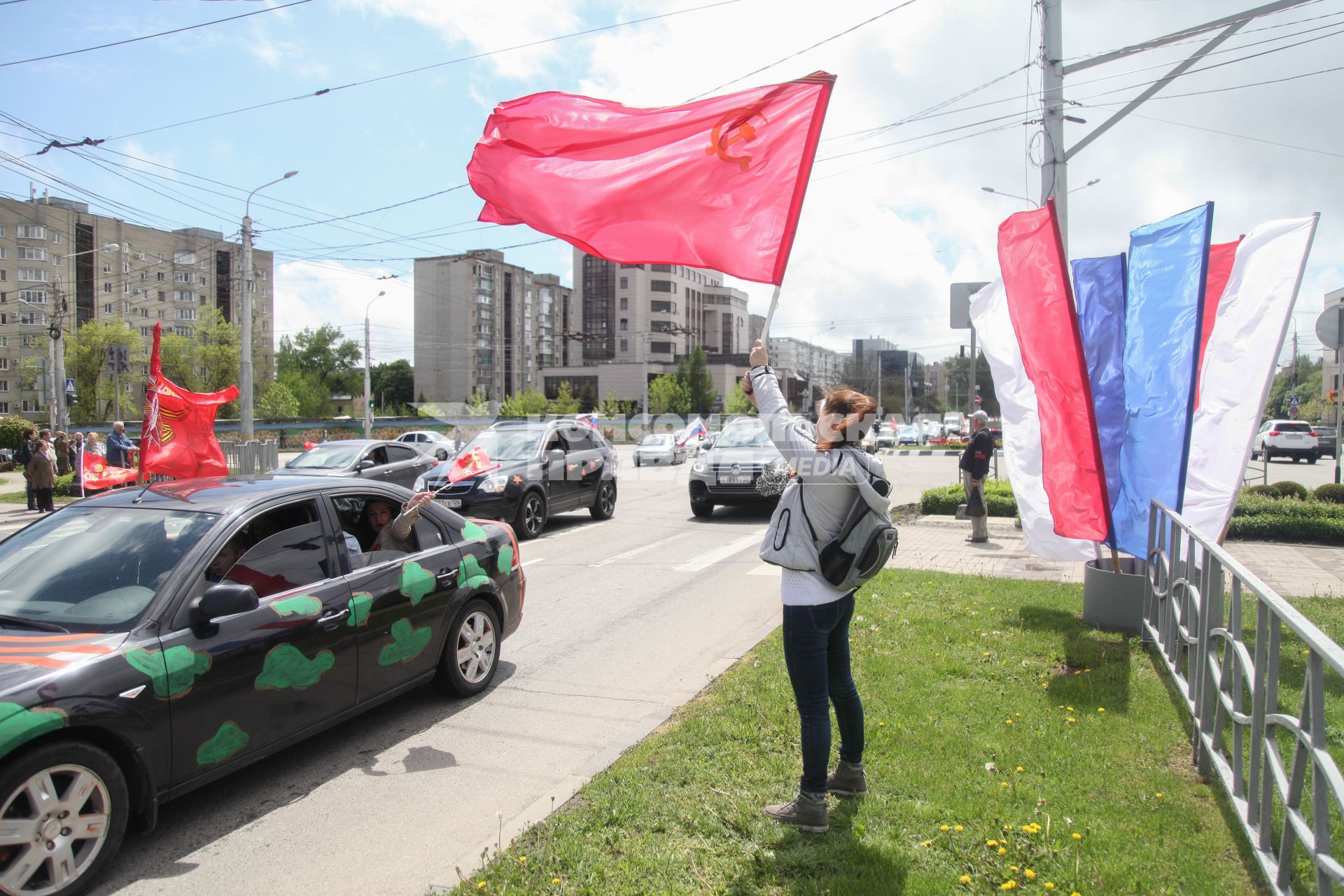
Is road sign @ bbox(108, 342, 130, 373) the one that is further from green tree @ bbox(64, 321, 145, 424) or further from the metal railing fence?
green tree @ bbox(64, 321, 145, 424)

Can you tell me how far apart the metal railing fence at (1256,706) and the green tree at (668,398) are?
75.0m

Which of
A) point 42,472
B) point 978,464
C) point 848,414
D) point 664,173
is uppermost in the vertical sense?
point 664,173

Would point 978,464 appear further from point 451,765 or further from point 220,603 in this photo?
point 220,603

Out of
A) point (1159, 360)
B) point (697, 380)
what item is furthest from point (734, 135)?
point (697, 380)

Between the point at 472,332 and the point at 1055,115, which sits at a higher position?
the point at 472,332

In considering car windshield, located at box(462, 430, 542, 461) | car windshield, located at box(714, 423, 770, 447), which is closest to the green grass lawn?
car windshield, located at box(462, 430, 542, 461)

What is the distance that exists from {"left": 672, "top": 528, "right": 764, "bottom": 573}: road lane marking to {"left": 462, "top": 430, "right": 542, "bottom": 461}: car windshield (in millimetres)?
3678

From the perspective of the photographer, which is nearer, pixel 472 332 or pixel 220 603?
pixel 220 603

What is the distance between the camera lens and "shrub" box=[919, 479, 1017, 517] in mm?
14672

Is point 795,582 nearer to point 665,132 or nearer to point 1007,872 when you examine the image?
point 1007,872

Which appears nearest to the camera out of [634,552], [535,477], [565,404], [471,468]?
[471,468]

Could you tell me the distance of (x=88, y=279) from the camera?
84500mm

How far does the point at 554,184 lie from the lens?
5.40m

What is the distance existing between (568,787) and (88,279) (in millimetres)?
100605
